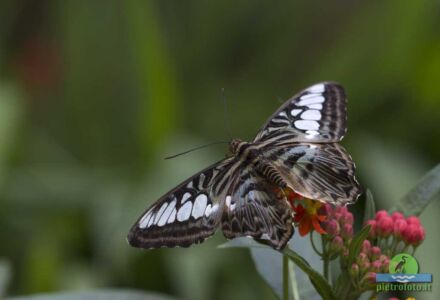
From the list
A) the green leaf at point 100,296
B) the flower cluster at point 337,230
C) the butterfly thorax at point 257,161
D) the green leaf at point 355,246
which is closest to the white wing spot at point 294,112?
the butterfly thorax at point 257,161

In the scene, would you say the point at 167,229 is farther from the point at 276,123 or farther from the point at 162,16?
the point at 162,16

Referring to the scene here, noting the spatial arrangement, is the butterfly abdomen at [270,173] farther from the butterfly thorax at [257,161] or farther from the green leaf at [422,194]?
the green leaf at [422,194]

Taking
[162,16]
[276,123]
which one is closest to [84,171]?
[162,16]

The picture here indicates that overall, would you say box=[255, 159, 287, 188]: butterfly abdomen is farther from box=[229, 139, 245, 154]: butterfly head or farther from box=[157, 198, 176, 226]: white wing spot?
box=[157, 198, 176, 226]: white wing spot

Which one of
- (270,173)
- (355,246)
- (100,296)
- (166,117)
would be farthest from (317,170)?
(166,117)

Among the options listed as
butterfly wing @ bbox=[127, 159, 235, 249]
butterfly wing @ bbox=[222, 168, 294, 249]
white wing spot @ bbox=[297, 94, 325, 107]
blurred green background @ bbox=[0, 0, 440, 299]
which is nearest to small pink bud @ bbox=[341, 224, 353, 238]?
butterfly wing @ bbox=[222, 168, 294, 249]

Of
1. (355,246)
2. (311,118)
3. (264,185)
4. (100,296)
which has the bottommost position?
(100,296)

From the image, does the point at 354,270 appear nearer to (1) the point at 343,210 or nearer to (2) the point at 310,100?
(1) the point at 343,210
